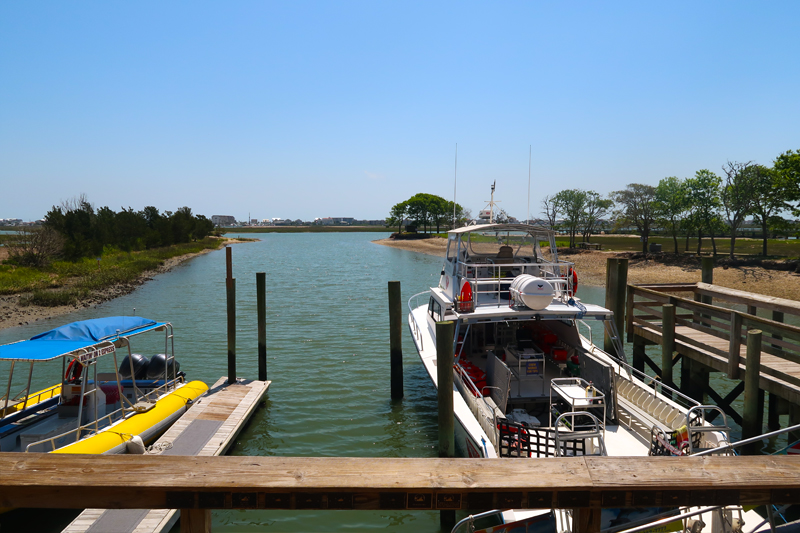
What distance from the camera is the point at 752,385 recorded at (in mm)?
8594

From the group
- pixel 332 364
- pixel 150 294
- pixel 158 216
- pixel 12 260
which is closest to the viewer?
pixel 332 364

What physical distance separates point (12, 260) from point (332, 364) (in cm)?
3211

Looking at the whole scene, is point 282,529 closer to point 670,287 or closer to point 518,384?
point 518,384

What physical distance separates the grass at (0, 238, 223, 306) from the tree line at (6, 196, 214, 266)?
1473 mm

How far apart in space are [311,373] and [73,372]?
6.64m

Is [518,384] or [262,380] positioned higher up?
[518,384]

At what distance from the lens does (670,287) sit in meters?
13.2

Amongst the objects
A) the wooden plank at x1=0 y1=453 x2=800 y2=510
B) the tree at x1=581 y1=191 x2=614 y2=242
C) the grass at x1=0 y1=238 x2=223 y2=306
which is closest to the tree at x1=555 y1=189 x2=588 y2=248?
the tree at x1=581 y1=191 x2=614 y2=242

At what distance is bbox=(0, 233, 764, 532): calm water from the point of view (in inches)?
339

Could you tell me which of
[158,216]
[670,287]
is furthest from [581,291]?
[158,216]

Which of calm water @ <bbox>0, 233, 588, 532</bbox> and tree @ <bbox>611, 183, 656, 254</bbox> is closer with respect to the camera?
calm water @ <bbox>0, 233, 588, 532</bbox>

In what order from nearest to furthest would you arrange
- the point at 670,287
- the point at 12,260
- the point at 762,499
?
the point at 762,499 < the point at 670,287 < the point at 12,260

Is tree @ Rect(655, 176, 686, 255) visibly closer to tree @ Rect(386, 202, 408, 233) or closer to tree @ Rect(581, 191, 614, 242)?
tree @ Rect(581, 191, 614, 242)

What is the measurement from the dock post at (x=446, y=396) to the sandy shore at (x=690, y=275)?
28.7 meters
